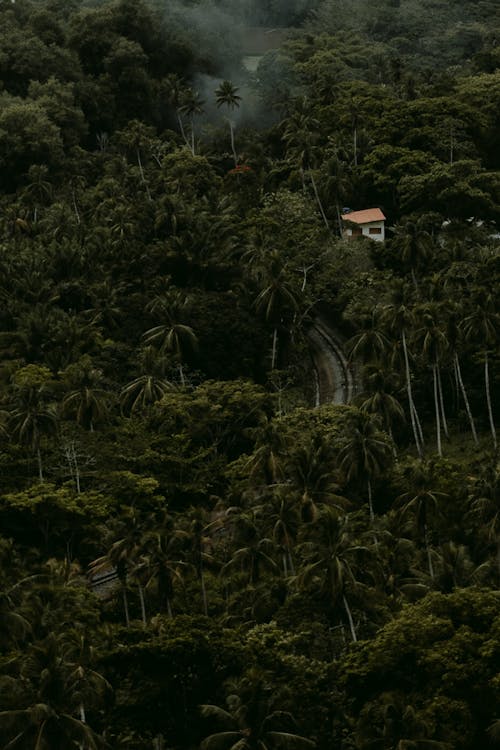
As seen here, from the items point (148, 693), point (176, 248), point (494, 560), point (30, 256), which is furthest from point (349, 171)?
point (148, 693)

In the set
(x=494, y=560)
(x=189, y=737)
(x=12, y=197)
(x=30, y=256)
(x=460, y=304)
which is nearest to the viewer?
(x=189, y=737)

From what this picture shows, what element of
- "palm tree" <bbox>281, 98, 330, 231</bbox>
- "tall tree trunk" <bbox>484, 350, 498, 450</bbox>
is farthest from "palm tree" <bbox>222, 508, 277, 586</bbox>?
"palm tree" <bbox>281, 98, 330, 231</bbox>

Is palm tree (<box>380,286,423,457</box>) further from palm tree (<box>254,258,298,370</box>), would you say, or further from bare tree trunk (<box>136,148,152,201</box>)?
bare tree trunk (<box>136,148,152,201</box>)

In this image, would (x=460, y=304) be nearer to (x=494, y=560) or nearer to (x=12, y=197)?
(x=494, y=560)

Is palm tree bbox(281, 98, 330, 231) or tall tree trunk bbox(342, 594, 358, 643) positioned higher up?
palm tree bbox(281, 98, 330, 231)

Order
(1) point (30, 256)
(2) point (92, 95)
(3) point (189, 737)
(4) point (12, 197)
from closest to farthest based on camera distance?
1. (3) point (189, 737)
2. (1) point (30, 256)
3. (4) point (12, 197)
4. (2) point (92, 95)

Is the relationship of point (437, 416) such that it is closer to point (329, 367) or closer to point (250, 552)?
point (329, 367)

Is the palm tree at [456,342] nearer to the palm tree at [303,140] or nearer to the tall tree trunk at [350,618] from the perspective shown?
the palm tree at [303,140]
